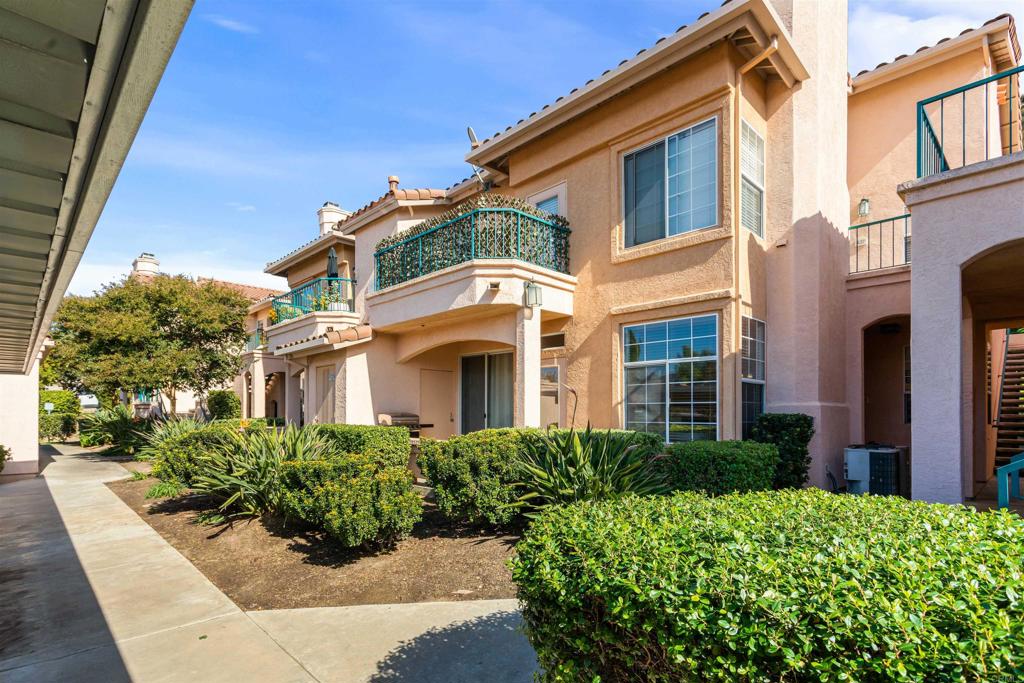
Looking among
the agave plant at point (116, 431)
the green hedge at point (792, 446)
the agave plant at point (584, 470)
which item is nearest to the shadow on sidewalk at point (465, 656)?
the agave plant at point (584, 470)

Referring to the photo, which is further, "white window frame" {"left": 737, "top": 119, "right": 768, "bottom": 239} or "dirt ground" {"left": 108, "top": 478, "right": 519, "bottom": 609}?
"white window frame" {"left": 737, "top": 119, "right": 768, "bottom": 239}

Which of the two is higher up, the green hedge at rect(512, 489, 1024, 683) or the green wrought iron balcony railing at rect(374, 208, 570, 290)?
the green wrought iron balcony railing at rect(374, 208, 570, 290)

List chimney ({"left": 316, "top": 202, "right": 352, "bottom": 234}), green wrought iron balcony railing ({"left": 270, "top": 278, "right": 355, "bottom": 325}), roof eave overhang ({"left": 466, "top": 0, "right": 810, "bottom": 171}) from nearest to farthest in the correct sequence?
roof eave overhang ({"left": 466, "top": 0, "right": 810, "bottom": 171})
green wrought iron balcony railing ({"left": 270, "top": 278, "right": 355, "bottom": 325})
chimney ({"left": 316, "top": 202, "right": 352, "bottom": 234})

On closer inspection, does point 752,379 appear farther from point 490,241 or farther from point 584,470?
point 490,241

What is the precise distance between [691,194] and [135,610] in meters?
10.1

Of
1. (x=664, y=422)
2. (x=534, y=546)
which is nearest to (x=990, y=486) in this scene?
(x=664, y=422)

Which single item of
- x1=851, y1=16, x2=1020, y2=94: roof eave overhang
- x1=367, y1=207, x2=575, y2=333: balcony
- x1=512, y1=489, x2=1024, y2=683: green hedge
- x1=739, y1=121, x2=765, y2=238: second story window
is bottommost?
x1=512, y1=489, x2=1024, y2=683: green hedge

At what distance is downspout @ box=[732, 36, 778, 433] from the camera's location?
952 cm

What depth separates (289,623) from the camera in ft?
17.5

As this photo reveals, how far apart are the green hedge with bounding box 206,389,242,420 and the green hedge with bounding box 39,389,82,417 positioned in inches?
A: 283

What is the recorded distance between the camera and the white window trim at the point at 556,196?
12.7 metres

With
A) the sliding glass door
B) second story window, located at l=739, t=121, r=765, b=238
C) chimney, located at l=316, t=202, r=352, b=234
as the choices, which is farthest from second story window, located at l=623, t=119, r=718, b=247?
chimney, located at l=316, t=202, r=352, b=234

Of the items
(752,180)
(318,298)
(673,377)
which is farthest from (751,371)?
(318,298)

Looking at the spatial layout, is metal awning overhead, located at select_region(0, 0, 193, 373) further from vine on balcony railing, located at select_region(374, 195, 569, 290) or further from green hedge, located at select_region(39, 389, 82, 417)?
green hedge, located at select_region(39, 389, 82, 417)
